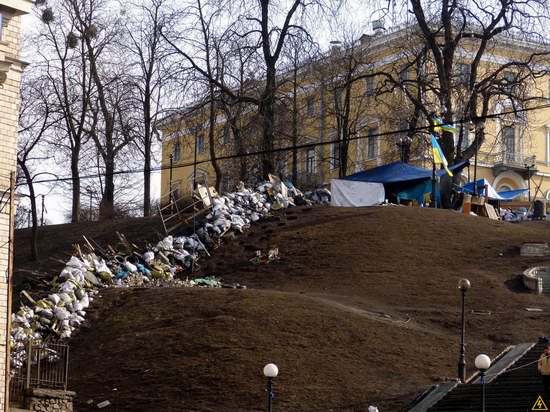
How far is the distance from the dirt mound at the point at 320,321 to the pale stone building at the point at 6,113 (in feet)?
11.4

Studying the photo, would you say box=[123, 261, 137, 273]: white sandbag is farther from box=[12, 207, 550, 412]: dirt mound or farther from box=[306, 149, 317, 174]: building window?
box=[306, 149, 317, 174]: building window

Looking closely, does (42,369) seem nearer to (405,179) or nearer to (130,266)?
(130,266)

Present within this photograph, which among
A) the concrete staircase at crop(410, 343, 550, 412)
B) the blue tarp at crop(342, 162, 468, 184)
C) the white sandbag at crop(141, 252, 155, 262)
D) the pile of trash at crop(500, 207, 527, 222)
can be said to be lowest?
the concrete staircase at crop(410, 343, 550, 412)

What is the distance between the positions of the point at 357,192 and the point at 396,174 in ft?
6.62

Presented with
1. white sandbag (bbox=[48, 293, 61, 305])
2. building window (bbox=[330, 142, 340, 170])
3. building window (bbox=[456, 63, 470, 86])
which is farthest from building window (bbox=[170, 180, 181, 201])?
white sandbag (bbox=[48, 293, 61, 305])

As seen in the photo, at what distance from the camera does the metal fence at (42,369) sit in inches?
1145

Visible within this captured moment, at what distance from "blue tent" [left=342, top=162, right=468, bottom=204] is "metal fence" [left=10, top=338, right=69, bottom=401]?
2245cm

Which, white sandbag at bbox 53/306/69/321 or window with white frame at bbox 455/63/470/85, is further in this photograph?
window with white frame at bbox 455/63/470/85

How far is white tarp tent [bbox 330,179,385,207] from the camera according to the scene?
52.0 metres

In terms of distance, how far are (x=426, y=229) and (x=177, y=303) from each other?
1326 centimetres

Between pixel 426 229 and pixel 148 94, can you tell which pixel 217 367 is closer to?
pixel 426 229

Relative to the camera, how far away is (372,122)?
72.9 metres

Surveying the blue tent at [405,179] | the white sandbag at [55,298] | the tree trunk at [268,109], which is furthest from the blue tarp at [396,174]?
the white sandbag at [55,298]

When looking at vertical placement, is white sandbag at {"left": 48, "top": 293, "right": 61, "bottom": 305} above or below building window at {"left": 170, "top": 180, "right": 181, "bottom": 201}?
below
